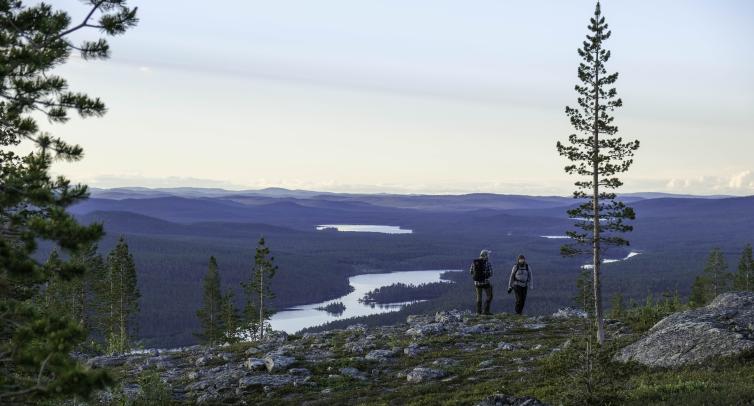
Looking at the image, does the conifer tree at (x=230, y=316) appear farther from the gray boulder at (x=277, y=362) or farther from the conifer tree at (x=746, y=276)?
the conifer tree at (x=746, y=276)

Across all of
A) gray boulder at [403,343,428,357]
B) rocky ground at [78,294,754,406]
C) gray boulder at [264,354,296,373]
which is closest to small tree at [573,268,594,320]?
rocky ground at [78,294,754,406]

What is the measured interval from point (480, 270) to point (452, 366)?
9.73 m

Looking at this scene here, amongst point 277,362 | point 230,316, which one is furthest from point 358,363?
point 230,316

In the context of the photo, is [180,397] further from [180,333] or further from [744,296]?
[180,333]

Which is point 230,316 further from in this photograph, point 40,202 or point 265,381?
point 40,202

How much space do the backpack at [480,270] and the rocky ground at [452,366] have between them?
243 centimetres

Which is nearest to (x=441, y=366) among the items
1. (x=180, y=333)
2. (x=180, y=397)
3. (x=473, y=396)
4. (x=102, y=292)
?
(x=473, y=396)

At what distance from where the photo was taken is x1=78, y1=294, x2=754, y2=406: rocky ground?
591 inches

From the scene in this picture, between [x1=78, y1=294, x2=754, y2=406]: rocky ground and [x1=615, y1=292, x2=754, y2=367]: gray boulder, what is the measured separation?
0.09ft

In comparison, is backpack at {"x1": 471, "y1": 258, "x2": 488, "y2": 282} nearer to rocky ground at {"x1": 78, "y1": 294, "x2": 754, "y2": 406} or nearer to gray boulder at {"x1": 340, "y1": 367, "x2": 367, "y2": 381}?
rocky ground at {"x1": 78, "y1": 294, "x2": 754, "y2": 406}

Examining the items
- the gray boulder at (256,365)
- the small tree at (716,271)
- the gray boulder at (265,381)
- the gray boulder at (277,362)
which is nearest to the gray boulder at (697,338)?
the gray boulder at (265,381)

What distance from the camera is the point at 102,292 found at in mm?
50719

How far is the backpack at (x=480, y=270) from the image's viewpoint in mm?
28980

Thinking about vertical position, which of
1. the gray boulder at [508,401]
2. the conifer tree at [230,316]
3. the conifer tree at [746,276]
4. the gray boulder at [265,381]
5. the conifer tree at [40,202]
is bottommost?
the conifer tree at [230,316]
